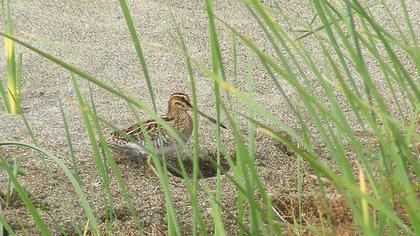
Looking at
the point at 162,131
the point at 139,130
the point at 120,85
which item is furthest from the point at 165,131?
the point at 120,85

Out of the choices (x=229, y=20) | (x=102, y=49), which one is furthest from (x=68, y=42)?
(x=229, y=20)

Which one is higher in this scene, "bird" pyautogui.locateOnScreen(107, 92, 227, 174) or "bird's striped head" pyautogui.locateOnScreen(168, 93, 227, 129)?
"bird's striped head" pyautogui.locateOnScreen(168, 93, 227, 129)

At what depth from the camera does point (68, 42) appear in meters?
5.58

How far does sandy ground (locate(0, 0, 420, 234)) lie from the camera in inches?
148

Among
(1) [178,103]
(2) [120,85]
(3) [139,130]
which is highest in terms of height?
(2) [120,85]

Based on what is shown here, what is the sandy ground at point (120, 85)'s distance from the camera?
12.4 feet

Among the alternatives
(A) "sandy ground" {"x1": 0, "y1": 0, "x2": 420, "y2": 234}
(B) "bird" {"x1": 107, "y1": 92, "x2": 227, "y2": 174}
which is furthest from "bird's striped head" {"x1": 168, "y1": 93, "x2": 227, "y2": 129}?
(A) "sandy ground" {"x1": 0, "y1": 0, "x2": 420, "y2": 234}

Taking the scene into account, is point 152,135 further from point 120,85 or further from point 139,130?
point 120,85

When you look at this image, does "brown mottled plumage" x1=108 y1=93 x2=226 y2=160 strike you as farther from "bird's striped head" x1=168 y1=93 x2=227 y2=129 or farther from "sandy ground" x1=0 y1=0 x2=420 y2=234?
"sandy ground" x1=0 y1=0 x2=420 y2=234

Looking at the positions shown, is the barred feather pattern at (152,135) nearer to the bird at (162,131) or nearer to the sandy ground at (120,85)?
the bird at (162,131)

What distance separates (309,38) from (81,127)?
1.86 metres

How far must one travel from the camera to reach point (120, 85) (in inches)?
200

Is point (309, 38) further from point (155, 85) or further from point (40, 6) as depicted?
point (40, 6)

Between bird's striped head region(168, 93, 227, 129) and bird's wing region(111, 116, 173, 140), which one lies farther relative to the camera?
bird's striped head region(168, 93, 227, 129)
